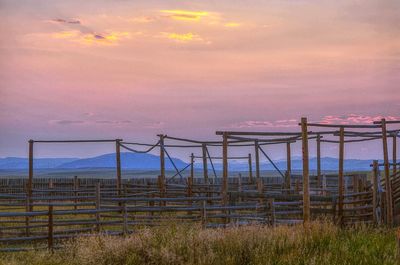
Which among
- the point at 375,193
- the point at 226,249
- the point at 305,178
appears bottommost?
the point at 226,249

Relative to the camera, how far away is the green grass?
1230 centimetres

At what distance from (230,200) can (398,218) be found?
6.25m

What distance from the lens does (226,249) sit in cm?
1294

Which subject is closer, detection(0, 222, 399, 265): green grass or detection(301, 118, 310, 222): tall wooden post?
detection(0, 222, 399, 265): green grass

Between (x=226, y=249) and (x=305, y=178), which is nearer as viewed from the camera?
(x=226, y=249)

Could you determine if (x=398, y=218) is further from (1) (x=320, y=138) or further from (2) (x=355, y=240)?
(1) (x=320, y=138)

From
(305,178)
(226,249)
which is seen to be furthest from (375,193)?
(226,249)

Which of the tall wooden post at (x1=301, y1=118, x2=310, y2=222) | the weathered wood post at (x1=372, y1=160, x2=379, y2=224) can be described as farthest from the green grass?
the weathered wood post at (x1=372, y1=160, x2=379, y2=224)

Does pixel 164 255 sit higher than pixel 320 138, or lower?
lower

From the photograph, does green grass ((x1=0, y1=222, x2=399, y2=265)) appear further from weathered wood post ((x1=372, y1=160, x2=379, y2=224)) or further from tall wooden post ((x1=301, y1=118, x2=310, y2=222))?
weathered wood post ((x1=372, y1=160, x2=379, y2=224))

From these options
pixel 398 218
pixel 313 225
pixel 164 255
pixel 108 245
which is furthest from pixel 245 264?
pixel 398 218

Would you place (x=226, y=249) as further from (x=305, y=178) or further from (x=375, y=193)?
(x=375, y=193)

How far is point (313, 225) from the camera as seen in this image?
615 inches

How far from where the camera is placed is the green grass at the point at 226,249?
40.4ft
